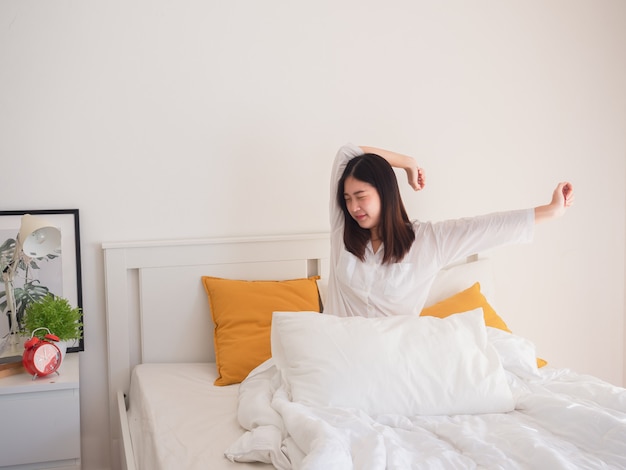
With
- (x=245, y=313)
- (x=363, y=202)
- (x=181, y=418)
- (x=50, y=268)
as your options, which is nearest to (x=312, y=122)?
(x=363, y=202)

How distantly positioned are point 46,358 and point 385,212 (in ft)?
3.80

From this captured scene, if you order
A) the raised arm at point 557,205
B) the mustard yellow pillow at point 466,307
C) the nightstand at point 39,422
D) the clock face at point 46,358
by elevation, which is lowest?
the nightstand at point 39,422

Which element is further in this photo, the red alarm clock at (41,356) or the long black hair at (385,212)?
the long black hair at (385,212)

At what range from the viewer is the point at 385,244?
94.4 inches

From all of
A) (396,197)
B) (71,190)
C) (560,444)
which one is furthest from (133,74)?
(560,444)

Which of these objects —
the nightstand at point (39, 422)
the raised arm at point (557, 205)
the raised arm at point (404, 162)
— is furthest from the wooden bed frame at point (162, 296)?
the raised arm at point (557, 205)

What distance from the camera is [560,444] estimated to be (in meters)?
1.71

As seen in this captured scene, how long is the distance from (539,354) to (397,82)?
1351 mm

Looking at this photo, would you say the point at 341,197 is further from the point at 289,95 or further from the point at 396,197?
the point at 289,95

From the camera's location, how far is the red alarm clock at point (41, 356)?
2.18 metres

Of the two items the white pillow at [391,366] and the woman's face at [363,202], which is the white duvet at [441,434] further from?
the woman's face at [363,202]

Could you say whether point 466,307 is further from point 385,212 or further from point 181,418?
point 181,418

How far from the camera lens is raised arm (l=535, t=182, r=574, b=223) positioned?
7.42ft

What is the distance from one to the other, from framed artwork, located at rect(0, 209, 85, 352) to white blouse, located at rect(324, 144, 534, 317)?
2.90 feet
